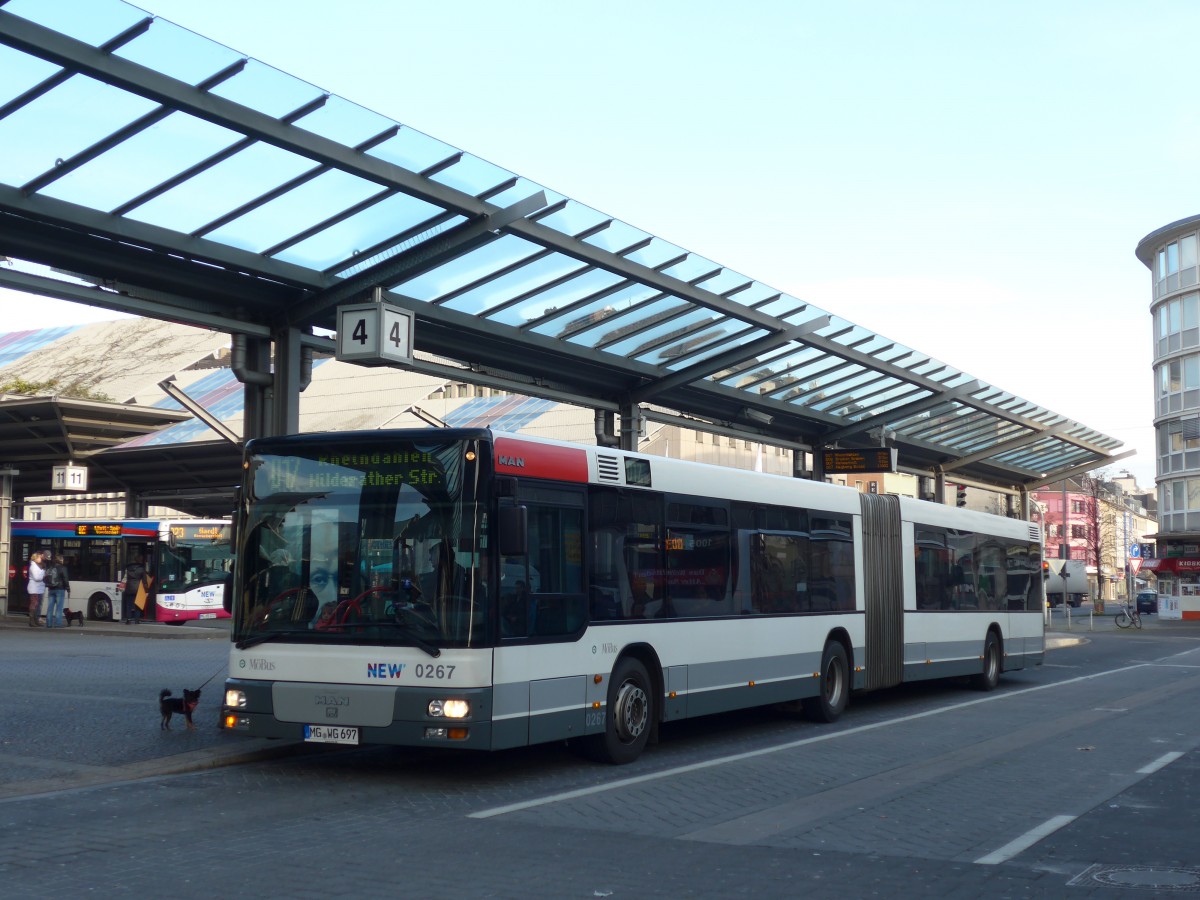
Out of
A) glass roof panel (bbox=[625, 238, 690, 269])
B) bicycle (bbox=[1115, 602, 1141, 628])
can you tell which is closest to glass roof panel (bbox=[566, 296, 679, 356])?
glass roof panel (bbox=[625, 238, 690, 269])

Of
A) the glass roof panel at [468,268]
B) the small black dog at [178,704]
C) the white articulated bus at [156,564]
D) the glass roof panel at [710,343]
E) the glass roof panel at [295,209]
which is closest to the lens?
the small black dog at [178,704]

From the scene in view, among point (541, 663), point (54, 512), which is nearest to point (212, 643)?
point (541, 663)

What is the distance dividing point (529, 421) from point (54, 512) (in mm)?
65367

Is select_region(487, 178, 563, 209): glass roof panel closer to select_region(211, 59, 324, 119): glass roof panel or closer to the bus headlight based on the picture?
select_region(211, 59, 324, 119): glass roof panel

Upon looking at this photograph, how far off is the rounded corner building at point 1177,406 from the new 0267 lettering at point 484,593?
56.4 meters

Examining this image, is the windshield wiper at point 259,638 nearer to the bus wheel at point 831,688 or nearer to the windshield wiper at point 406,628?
the windshield wiper at point 406,628

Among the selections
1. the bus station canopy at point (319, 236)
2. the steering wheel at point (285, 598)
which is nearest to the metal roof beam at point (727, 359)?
the bus station canopy at point (319, 236)

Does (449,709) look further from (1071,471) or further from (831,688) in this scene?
(1071,471)

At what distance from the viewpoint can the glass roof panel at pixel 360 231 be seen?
44.4ft

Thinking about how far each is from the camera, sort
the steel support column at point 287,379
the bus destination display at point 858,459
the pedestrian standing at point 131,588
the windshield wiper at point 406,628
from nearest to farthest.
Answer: the windshield wiper at point 406,628
the steel support column at point 287,379
the bus destination display at point 858,459
the pedestrian standing at point 131,588

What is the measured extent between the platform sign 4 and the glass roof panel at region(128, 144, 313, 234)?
69.2 inches

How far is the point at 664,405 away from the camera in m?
22.1

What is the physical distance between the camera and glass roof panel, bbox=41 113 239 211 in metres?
11.3

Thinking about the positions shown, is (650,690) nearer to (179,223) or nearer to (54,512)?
(179,223)
